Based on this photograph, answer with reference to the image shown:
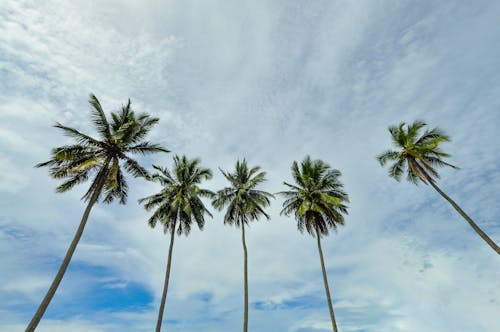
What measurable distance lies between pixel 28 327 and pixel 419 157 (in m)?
31.7

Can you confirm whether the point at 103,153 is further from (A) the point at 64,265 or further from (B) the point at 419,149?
(B) the point at 419,149

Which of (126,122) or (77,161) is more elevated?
(126,122)

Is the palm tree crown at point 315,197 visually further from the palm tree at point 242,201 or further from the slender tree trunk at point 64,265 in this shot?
the slender tree trunk at point 64,265

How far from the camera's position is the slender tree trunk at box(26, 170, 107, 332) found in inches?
507

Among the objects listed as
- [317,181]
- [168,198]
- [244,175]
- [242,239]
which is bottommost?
[242,239]

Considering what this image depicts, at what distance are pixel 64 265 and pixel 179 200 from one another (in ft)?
38.7

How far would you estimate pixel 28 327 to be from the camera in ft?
40.8

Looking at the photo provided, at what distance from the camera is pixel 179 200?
2573cm

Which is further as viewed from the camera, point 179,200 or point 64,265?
point 179,200

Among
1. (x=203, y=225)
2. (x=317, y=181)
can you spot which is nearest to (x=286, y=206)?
(x=317, y=181)

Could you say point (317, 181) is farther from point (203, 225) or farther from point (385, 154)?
point (203, 225)

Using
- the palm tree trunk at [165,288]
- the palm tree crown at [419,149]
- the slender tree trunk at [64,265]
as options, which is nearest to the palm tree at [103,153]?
the slender tree trunk at [64,265]

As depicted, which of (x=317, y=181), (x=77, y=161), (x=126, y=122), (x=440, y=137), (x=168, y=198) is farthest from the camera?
(x=317, y=181)

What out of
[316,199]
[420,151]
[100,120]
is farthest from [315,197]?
[100,120]
